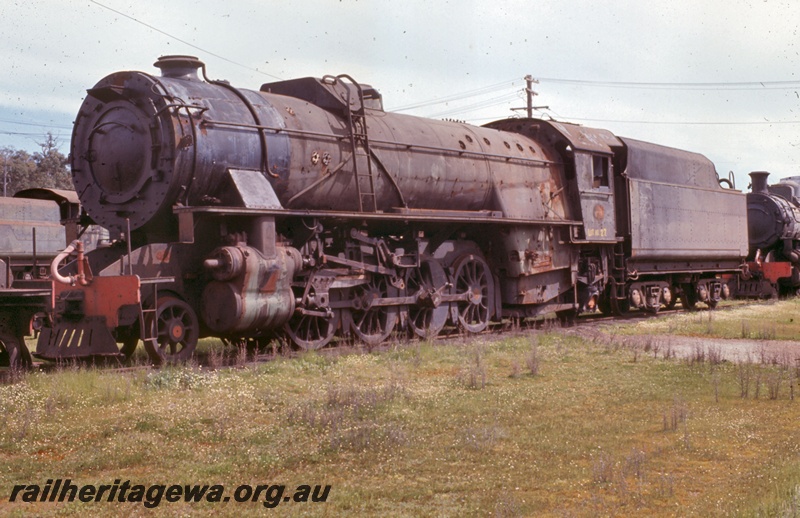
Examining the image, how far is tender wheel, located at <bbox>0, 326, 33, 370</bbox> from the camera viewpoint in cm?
998

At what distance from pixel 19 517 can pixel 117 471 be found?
114 cm

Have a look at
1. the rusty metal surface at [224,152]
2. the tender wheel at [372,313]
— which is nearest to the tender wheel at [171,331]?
the rusty metal surface at [224,152]

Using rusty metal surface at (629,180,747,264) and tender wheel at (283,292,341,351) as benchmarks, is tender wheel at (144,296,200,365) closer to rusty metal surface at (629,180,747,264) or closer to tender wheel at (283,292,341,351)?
tender wheel at (283,292,341,351)

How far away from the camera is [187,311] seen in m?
11.5

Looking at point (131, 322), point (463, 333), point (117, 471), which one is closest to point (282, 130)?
point (131, 322)

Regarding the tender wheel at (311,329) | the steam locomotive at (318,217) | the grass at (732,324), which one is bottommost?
the grass at (732,324)

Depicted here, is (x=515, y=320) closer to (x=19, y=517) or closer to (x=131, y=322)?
(x=131, y=322)

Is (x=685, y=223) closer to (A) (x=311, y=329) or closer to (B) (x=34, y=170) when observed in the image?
(A) (x=311, y=329)

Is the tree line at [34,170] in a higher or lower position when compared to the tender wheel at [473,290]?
higher

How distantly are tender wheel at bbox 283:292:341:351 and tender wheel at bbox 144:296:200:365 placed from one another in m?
1.61

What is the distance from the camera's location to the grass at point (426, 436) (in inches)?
223

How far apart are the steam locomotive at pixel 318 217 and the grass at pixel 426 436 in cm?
123

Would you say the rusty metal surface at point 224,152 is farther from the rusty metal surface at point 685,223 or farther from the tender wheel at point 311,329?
the rusty metal surface at point 685,223

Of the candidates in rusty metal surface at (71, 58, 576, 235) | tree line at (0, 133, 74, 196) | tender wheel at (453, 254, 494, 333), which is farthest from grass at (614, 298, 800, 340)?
tree line at (0, 133, 74, 196)
